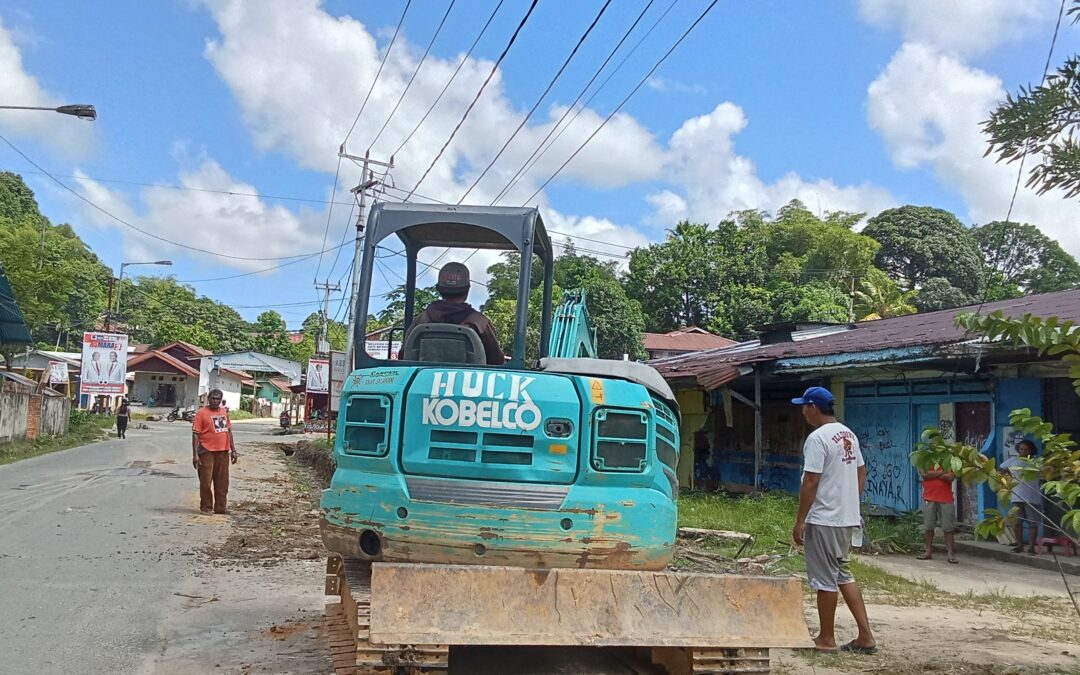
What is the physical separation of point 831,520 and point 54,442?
2893cm

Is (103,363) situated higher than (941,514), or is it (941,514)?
(103,363)

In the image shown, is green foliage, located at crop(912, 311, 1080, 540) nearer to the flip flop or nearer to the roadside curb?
the flip flop

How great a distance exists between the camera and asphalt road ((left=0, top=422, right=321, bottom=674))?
5562 millimetres

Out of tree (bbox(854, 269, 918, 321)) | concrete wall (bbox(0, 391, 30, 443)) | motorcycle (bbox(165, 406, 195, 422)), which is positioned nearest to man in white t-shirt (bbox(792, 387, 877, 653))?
concrete wall (bbox(0, 391, 30, 443))

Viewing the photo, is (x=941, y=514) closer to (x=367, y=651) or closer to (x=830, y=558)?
(x=830, y=558)

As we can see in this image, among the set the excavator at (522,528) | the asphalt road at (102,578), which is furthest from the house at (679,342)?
the excavator at (522,528)

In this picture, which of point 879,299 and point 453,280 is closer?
point 453,280

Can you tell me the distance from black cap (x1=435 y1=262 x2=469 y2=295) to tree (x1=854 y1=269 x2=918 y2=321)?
33.9 metres

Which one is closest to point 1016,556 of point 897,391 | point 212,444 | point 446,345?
point 897,391

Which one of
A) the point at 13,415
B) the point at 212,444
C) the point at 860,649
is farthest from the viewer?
the point at 13,415

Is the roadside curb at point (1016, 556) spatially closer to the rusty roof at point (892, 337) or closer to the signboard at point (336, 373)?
the rusty roof at point (892, 337)

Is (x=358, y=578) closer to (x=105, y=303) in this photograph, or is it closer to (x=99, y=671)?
(x=99, y=671)

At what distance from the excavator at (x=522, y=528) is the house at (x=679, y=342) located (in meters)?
35.5

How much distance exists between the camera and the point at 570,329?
8906mm
